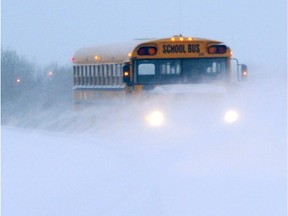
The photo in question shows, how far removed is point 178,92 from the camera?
65.7 ft

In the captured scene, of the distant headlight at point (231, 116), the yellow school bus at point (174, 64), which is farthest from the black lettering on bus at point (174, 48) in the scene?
the distant headlight at point (231, 116)

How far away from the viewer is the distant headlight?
19.6 meters

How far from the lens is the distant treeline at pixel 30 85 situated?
3981 cm

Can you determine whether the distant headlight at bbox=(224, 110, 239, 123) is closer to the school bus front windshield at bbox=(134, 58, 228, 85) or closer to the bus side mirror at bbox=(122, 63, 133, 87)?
the school bus front windshield at bbox=(134, 58, 228, 85)

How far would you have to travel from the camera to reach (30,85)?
47.7 m

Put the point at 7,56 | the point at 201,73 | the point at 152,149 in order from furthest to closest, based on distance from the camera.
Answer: the point at 7,56 → the point at 201,73 → the point at 152,149

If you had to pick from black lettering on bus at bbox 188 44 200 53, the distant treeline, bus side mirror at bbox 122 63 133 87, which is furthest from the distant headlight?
the distant treeline

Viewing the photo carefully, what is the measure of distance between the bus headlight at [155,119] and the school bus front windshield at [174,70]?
75cm

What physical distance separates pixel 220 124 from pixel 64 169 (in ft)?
19.9

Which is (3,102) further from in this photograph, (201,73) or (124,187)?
(124,187)

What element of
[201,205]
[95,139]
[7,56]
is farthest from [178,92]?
[7,56]

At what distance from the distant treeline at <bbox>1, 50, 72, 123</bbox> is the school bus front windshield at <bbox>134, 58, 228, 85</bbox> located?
1680cm

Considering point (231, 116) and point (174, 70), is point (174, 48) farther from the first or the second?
point (231, 116)

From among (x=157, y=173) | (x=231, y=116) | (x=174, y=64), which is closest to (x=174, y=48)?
(x=174, y=64)
